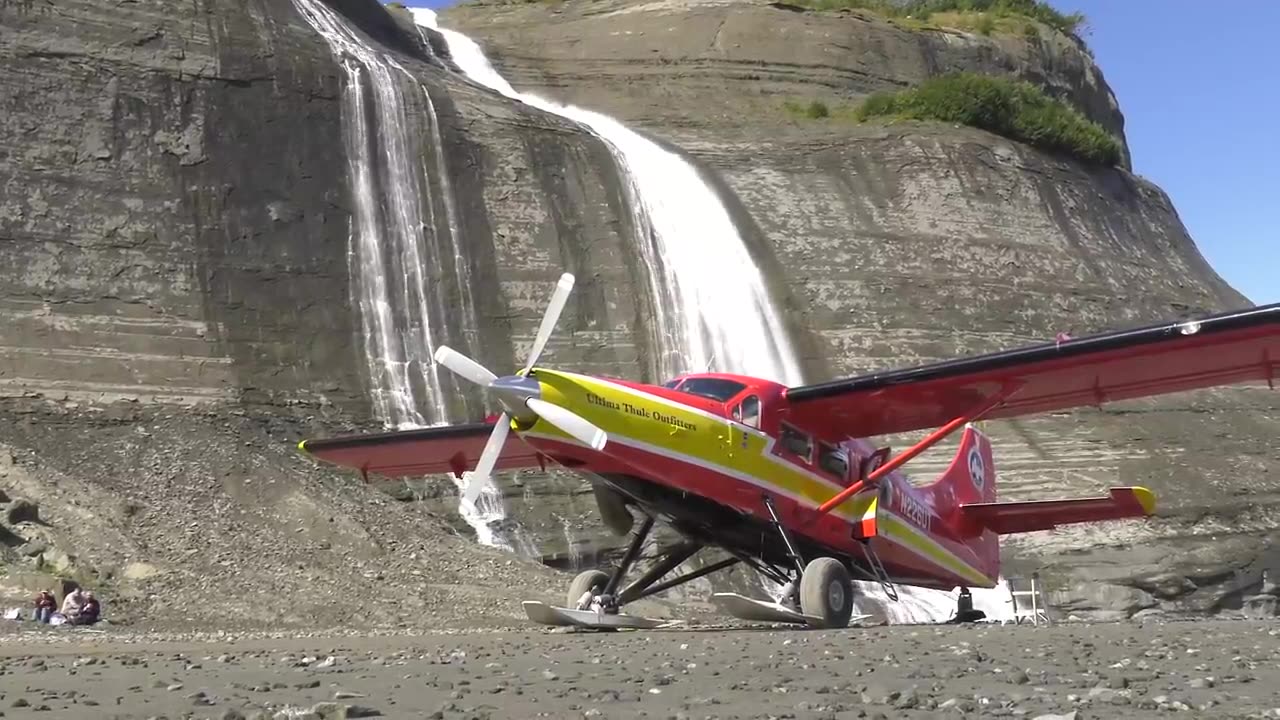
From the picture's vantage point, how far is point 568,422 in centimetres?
1363

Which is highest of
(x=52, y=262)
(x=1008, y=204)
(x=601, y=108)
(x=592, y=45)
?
(x=592, y=45)

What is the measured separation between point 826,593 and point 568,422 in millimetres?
3797

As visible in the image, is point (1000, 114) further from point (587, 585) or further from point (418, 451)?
point (587, 585)

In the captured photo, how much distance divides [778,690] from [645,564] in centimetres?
1701

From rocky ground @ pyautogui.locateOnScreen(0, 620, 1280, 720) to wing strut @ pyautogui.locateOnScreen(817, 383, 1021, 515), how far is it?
3.33 metres

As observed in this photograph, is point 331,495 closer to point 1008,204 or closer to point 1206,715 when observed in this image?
point 1206,715

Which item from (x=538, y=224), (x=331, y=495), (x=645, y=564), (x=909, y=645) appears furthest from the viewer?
(x=538, y=224)

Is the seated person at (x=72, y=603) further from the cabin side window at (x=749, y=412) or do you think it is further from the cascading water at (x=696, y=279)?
the cascading water at (x=696, y=279)

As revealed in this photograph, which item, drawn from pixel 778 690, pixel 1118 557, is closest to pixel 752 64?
pixel 1118 557

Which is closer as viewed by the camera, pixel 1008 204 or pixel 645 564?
pixel 645 564

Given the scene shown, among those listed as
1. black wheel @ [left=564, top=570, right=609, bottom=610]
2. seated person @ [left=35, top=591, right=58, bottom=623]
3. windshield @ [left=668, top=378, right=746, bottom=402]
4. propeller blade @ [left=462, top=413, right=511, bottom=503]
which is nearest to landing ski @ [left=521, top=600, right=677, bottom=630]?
black wheel @ [left=564, top=570, right=609, bottom=610]

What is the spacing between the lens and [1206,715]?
20.7 feet

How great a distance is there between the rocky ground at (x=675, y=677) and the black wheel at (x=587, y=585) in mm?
2973

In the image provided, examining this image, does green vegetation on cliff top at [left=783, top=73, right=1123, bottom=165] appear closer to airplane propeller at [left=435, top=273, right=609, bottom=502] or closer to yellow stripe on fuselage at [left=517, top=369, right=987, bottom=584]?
yellow stripe on fuselage at [left=517, top=369, right=987, bottom=584]
